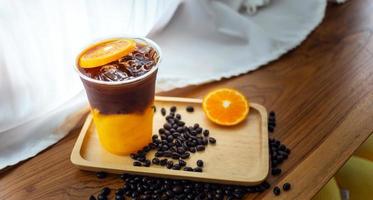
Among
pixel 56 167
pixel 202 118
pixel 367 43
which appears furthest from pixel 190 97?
pixel 367 43

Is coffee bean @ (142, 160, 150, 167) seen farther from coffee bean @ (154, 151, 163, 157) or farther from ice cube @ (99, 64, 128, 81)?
ice cube @ (99, 64, 128, 81)

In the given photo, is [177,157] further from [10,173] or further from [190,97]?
[10,173]

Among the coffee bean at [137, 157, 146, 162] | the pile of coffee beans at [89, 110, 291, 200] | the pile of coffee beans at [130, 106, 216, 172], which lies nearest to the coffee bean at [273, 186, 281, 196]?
the pile of coffee beans at [89, 110, 291, 200]

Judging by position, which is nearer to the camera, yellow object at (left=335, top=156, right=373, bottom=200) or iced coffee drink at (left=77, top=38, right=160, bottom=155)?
iced coffee drink at (left=77, top=38, right=160, bottom=155)

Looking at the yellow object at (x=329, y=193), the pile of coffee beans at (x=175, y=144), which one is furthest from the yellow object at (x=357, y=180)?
the pile of coffee beans at (x=175, y=144)

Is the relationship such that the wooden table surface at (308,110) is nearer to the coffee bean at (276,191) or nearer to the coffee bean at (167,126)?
the coffee bean at (276,191)

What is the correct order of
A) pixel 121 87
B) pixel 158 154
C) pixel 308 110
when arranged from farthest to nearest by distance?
pixel 308 110 → pixel 158 154 → pixel 121 87

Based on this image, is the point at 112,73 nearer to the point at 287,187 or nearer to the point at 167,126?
the point at 167,126

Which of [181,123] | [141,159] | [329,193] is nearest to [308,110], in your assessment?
[329,193]
